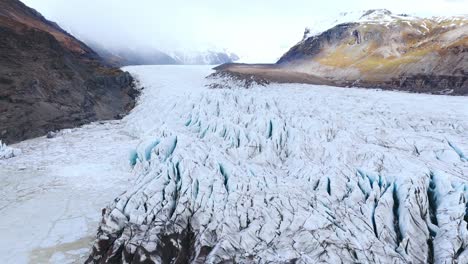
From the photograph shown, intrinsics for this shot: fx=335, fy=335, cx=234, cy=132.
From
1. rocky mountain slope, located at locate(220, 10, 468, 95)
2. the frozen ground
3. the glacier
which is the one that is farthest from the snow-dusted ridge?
the glacier

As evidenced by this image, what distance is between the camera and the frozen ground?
27.4 feet

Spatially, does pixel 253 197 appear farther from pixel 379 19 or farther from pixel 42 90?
pixel 379 19

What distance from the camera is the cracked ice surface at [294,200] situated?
27.0ft

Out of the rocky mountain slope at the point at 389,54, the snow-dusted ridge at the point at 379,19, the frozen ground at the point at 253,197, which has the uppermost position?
the snow-dusted ridge at the point at 379,19

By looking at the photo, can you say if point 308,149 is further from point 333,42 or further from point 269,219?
point 333,42

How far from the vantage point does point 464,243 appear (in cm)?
833

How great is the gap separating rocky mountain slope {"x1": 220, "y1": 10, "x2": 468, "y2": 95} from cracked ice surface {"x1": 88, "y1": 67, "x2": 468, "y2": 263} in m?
28.1

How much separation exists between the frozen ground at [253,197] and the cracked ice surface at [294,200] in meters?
0.04

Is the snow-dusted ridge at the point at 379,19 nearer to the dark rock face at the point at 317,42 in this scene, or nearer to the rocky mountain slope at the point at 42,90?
the dark rock face at the point at 317,42

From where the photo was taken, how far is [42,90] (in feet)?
74.7

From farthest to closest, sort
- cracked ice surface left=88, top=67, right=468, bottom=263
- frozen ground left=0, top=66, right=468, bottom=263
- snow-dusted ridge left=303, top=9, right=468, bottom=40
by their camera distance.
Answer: snow-dusted ridge left=303, top=9, right=468, bottom=40
frozen ground left=0, top=66, right=468, bottom=263
cracked ice surface left=88, top=67, right=468, bottom=263

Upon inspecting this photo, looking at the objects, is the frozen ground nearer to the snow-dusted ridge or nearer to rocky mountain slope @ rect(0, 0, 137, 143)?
rocky mountain slope @ rect(0, 0, 137, 143)

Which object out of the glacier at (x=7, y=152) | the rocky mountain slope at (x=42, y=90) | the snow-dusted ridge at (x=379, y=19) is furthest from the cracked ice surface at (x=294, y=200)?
the snow-dusted ridge at (x=379, y=19)

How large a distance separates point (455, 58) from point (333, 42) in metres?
35.1
